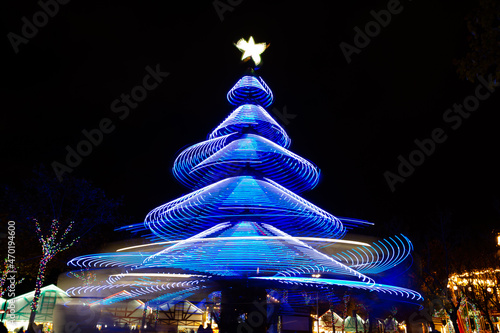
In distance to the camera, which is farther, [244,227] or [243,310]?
[244,227]

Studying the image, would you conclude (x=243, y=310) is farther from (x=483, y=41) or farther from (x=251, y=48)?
(x=251, y=48)

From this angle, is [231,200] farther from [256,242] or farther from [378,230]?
[378,230]

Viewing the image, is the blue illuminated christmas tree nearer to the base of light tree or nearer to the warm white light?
the warm white light

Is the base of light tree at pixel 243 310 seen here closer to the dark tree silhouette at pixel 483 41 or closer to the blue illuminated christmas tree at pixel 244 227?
the blue illuminated christmas tree at pixel 244 227

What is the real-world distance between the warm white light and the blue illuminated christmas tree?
0.04 meters

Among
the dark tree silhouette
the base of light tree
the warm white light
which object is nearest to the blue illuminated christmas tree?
the warm white light

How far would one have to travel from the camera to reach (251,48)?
598 inches

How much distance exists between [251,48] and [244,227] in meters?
7.75

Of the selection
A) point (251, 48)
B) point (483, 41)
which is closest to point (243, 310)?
point (483, 41)

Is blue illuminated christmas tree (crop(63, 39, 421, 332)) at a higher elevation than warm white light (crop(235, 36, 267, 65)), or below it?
below

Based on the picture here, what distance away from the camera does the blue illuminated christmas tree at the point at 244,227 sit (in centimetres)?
890

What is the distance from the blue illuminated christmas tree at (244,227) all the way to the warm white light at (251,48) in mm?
40

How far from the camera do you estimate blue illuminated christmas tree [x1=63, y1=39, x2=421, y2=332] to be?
350 inches

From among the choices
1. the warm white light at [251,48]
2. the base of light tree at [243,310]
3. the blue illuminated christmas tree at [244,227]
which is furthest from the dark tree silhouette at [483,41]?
the warm white light at [251,48]
